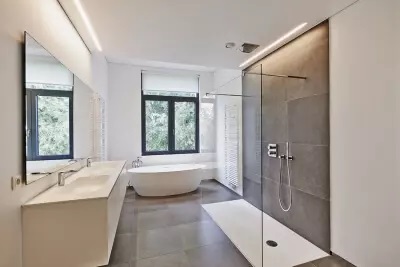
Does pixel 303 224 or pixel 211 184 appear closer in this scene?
pixel 303 224

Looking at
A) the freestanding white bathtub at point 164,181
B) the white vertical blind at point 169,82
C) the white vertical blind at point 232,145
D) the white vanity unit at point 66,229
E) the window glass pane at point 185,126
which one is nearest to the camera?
the white vanity unit at point 66,229

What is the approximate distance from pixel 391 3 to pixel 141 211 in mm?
4127

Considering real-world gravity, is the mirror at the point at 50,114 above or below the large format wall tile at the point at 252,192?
above

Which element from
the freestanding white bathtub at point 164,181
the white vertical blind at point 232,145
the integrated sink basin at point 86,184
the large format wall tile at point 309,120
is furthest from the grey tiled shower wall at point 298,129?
the integrated sink basin at point 86,184

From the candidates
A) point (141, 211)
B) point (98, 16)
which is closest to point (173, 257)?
point (141, 211)

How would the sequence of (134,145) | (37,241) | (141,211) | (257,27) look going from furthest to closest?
(134,145) < (141,211) < (257,27) < (37,241)

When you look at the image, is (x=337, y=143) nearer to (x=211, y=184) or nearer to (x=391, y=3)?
(x=391, y=3)

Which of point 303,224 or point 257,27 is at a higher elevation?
point 257,27

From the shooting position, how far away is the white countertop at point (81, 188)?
180 centimetres

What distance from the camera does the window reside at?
17.4 ft

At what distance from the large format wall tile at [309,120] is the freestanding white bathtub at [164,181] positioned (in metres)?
2.46

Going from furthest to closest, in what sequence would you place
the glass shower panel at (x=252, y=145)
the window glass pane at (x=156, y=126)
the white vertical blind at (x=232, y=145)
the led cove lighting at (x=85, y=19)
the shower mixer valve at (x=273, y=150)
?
the window glass pane at (x=156, y=126) → the white vertical blind at (x=232, y=145) → the glass shower panel at (x=252, y=145) → the shower mixer valve at (x=273, y=150) → the led cove lighting at (x=85, y=19)

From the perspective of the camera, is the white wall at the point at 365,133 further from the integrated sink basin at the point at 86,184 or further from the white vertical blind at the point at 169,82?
the white vertical blind at the point at 169,82

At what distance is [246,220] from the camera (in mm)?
3311
